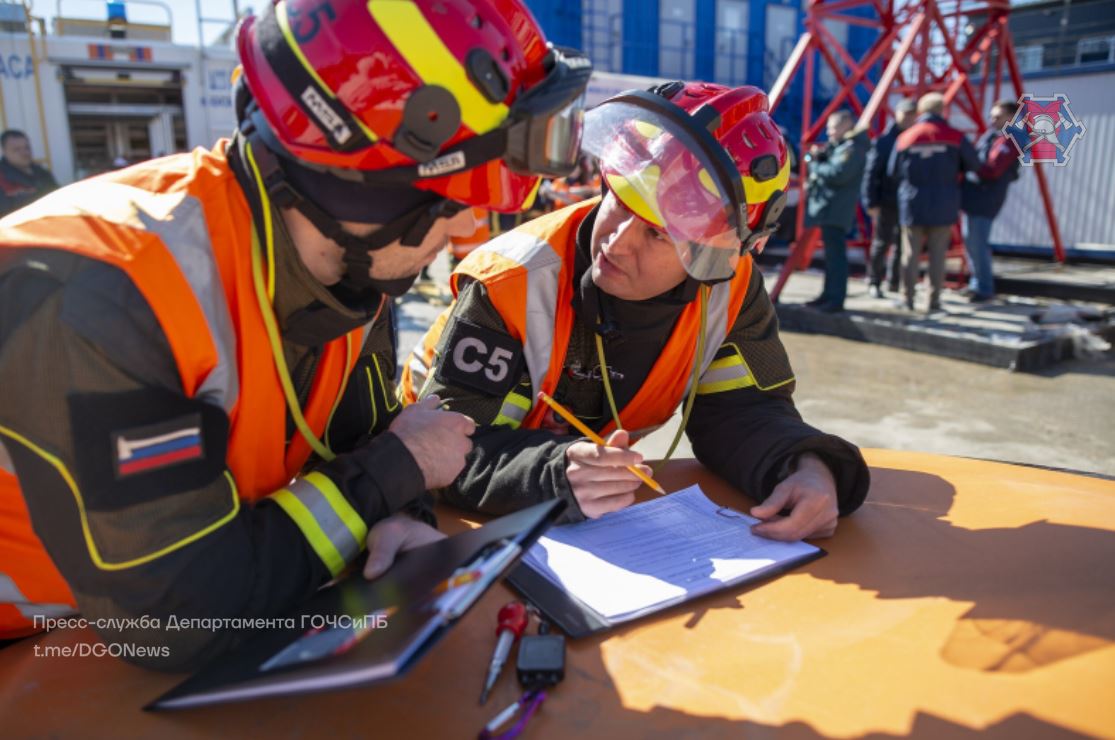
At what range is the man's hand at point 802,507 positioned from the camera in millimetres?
1482

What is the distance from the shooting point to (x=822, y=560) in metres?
1.41

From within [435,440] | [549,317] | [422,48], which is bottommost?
[435,440]

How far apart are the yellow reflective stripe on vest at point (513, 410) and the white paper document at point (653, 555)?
0.33 meters

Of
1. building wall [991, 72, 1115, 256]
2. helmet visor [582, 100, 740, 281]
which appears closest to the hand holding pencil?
helmet visor [582, 100, 740, 281]

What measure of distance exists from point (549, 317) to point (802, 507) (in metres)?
0.68

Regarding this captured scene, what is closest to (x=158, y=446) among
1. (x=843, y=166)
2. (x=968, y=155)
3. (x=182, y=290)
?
(x=182, y=290)

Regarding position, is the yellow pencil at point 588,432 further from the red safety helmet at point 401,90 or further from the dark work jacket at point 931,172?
the dark work jacket at point 931,172

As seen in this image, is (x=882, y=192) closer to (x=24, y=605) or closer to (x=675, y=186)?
(x=675, y=186)

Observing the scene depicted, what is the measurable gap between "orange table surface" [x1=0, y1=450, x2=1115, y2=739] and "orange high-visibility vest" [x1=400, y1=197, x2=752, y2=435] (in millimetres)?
655

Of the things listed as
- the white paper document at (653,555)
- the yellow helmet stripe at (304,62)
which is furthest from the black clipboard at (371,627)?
the yellow helmet stripe at (304,62)

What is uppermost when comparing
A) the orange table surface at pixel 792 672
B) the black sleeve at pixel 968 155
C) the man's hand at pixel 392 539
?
the black sleeve at pixel 968 155

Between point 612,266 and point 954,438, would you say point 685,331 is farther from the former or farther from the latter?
point 954,438

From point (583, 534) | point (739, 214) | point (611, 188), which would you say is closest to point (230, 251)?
point (583, 534)

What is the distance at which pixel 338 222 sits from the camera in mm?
1127
